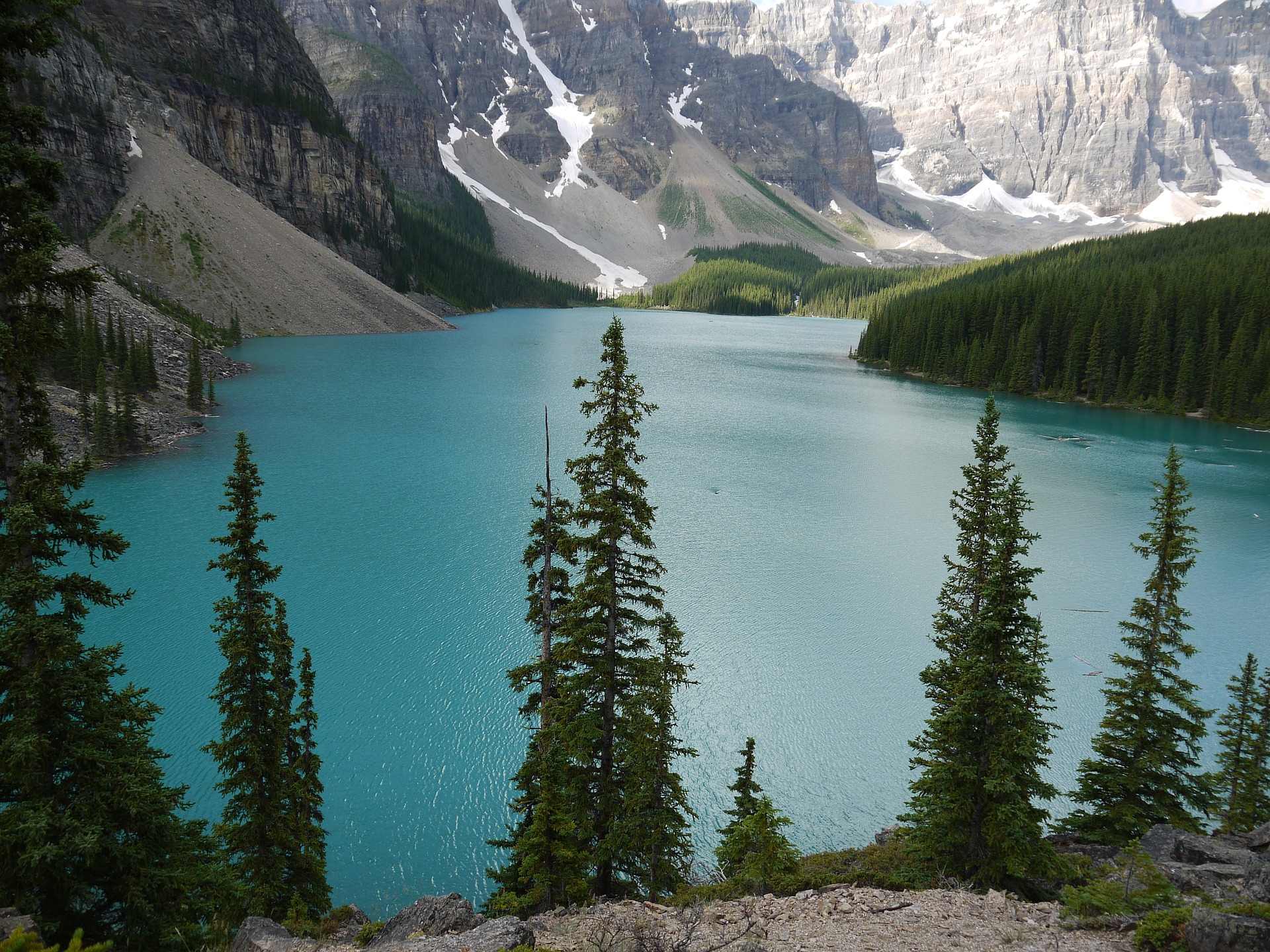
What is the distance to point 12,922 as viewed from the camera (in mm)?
6820

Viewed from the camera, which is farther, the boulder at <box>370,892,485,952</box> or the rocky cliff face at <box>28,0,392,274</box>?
the rocky cliff face at <box>28,0,392,274</box>

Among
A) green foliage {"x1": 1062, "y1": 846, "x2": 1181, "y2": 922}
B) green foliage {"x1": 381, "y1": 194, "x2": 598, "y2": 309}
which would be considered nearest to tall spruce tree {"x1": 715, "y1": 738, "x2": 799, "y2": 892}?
green foliage {"x1": 1062, "y1": 846, "x2": 1181, "y2": 922}

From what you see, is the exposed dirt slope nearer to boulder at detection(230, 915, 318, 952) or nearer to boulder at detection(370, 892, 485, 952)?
boulder at detection(230, 915, 318, 952)

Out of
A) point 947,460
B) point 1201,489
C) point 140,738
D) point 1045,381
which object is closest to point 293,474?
point 140,738

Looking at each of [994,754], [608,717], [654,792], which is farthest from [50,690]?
[994,754]

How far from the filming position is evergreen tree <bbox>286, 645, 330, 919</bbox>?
11109 millimetres

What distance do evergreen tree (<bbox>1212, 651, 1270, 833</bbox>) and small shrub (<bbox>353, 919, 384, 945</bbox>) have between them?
14.1 metres

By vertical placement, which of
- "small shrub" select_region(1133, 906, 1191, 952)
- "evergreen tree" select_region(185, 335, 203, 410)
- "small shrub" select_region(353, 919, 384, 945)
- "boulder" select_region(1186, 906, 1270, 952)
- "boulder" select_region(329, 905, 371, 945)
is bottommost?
"boulder" select_region(329, 905, 371, 945)

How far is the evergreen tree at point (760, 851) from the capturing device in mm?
10023

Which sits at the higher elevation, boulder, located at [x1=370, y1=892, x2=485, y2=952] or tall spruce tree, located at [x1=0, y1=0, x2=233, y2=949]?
tall spruce tree, located at [x1=0, y1=0, x2=233, y2=949]

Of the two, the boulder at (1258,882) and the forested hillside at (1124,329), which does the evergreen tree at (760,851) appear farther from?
the forested hillside at (1124,329)

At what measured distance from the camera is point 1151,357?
72.4m

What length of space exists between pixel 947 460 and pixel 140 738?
155 feet

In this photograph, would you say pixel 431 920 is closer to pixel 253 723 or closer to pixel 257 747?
pixel 257 747
